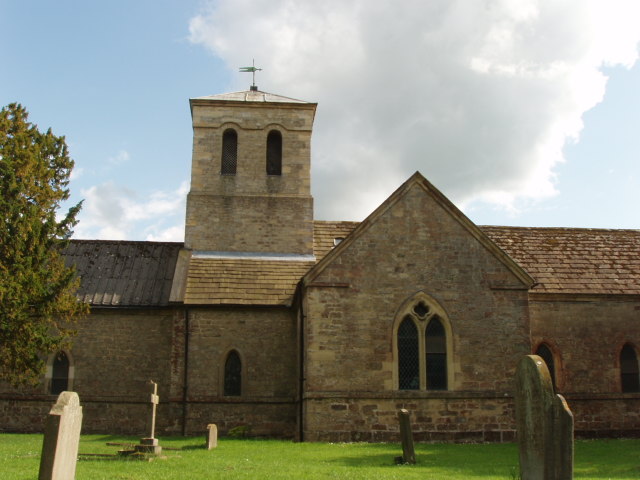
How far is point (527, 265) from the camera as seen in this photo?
2442cm

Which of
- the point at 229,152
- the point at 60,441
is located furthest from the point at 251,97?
the point at 60,441

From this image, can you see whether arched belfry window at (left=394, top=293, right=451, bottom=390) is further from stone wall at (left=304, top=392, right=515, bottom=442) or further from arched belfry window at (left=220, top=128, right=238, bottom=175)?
arched belfry window at (left=220, top=128, right=238, bottom=175)

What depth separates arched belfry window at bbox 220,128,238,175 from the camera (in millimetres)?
26203

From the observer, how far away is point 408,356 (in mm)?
19484

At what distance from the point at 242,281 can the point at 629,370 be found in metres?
13.6

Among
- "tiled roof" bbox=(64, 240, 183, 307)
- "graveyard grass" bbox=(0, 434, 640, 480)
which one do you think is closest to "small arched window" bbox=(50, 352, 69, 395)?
"tiled roof" bbox=(64, 240, 183, 307)

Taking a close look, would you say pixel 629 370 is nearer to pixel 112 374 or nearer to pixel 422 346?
pixel 422 346

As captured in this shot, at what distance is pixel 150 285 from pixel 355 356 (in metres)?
8.87

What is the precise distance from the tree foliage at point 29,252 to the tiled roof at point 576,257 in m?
15.7

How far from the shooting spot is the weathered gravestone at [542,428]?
26.3 ft

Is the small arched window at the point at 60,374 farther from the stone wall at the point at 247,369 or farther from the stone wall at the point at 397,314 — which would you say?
the stone wall at the point at 397,314

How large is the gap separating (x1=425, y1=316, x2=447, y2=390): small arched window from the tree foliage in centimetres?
1073

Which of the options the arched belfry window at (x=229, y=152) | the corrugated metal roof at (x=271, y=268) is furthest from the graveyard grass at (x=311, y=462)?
the arched belfry window at (x=229, y=152)

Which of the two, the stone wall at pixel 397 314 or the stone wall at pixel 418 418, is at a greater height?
the stone wall at pixel 397 314
